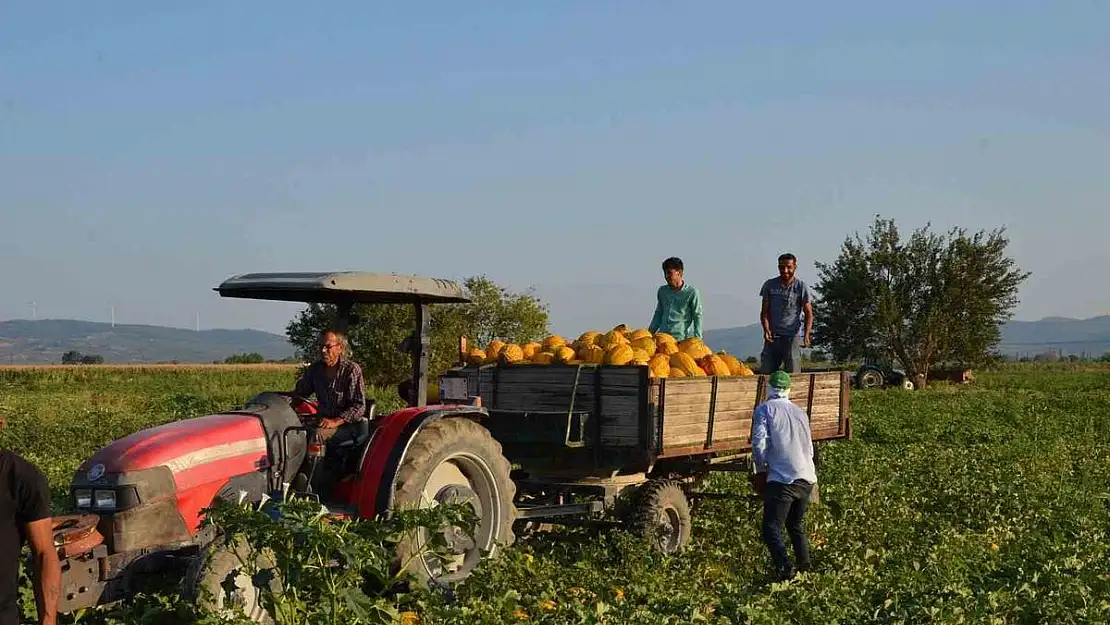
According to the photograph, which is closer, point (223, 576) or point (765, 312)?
point (223, 576)

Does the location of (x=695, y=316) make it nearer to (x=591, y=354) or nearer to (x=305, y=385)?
(x=591, y=354)

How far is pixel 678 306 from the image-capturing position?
34.9ft

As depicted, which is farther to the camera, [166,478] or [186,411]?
[186,411]

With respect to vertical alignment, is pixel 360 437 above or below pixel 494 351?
below

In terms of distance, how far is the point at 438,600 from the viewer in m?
6.45

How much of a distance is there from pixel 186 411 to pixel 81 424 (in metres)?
3.60

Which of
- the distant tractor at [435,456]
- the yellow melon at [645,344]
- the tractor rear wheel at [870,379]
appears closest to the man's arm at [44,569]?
the distant tractor at [435,456]

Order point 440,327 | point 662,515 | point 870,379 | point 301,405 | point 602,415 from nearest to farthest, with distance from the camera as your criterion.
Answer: point 301,405
point 602,415
point 662,515
point 440,327
point 870,379

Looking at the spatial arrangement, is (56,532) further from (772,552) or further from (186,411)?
(186,411)

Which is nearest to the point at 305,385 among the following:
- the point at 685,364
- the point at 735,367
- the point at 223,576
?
the point at 223,576

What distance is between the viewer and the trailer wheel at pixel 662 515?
886 centimetres

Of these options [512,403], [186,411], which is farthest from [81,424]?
[512,403]

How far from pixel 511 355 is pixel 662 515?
1.84 meters

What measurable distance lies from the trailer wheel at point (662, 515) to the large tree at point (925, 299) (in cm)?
4032
